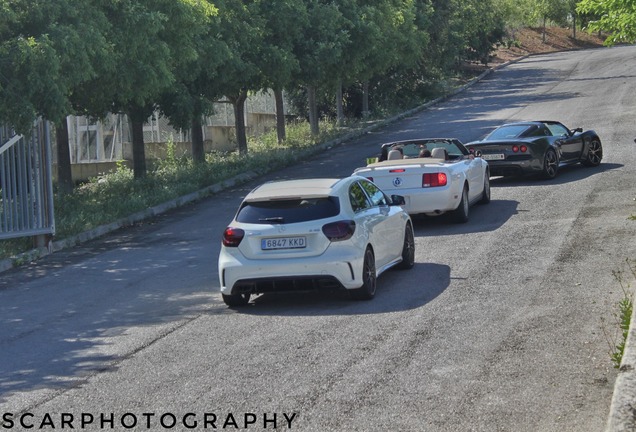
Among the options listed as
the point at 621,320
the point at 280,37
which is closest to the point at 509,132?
the point at 280,37

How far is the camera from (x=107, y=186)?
28453mm

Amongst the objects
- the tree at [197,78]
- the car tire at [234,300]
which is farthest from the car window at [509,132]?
the car tire at [234,300]

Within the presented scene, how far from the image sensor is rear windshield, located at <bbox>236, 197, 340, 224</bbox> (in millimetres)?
11984

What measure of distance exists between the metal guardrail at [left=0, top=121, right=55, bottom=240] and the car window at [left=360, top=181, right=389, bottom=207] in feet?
Result: 24.0

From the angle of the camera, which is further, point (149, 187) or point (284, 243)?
point (149, 187)

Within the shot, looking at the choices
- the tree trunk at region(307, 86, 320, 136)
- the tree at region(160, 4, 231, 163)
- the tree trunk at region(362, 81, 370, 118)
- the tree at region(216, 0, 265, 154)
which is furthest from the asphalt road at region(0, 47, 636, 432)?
the tree trunk at region(362, 81, 370, 118)

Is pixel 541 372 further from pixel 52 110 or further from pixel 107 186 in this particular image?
pixel 107 186

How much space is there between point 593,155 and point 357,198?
13.1 meters

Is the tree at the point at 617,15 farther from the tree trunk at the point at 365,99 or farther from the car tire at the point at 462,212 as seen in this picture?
the tree trunk at the point at 365,99

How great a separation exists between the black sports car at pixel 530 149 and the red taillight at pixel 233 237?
10766 mm

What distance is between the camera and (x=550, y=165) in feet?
75.2

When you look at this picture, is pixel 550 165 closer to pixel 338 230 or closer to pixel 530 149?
pixel 530 149

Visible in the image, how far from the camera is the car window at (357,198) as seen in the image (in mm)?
12602

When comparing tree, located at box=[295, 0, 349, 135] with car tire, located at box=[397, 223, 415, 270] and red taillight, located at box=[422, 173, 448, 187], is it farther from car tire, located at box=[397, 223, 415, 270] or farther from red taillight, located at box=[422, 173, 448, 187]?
car tire, located at box=[397, 223, 415, 270]
